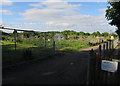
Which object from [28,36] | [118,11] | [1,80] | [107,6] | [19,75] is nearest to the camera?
[1,80]

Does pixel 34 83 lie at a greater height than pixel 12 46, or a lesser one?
lesser

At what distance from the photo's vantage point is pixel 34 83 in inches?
157

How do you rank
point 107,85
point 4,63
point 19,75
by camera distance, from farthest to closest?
point 4,63 < point 19,75 < point 107,85

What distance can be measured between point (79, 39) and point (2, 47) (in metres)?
17.1

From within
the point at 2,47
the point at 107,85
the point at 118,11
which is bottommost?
the point at 107,85

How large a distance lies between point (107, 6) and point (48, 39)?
8052 millimetres

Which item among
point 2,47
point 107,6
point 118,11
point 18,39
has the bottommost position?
point 2,47

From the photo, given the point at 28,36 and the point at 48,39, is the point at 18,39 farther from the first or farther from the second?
the point at 48,39

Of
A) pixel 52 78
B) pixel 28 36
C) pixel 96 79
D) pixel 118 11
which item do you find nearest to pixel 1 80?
pixel 52 78

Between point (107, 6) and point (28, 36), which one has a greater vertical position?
point (107, 6)

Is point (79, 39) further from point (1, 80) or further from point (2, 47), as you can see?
point (1, 80)

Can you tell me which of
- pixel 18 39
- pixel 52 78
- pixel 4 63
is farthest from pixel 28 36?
pixel 52 78

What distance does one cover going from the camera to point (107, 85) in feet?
12.8

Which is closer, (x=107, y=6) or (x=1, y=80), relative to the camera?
(x=1, y=80)
